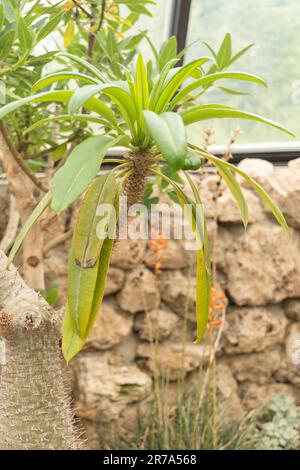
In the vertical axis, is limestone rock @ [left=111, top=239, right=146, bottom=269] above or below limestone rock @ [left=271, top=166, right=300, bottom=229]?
below

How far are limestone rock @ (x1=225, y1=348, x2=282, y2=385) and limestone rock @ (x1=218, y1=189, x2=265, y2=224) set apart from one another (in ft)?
1.90

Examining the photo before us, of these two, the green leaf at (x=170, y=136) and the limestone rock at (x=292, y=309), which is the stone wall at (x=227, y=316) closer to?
the limestone rock at (x=292, y=309)

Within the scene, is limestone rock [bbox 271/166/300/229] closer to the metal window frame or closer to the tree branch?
the metal window frame

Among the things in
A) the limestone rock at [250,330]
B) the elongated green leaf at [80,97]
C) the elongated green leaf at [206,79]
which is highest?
the elongated green leaf at [206,79]

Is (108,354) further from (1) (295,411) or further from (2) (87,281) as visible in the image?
(2) (87,281)

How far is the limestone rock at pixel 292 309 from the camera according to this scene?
233cm

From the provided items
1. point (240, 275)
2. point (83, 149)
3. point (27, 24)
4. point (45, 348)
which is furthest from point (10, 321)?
point (240, 275)

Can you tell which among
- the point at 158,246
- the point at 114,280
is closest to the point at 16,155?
the point at 158,246

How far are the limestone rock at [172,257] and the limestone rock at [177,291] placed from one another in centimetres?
4

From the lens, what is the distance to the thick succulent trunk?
0.95 m

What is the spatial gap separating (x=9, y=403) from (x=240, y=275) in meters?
1.41

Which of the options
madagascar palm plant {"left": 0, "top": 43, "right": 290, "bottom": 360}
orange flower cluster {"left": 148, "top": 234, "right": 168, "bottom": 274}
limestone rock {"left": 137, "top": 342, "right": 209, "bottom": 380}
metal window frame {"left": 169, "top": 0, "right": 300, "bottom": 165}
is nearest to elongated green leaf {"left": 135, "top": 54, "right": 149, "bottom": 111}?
madagascar palm plant {"left": 0, "top": 43, "right": 290, "bottom": 360}

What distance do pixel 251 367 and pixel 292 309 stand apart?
305 mm

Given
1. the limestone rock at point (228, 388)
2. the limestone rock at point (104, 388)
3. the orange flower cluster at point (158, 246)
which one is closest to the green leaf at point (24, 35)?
the orange flower cluster at point (158, 246)
